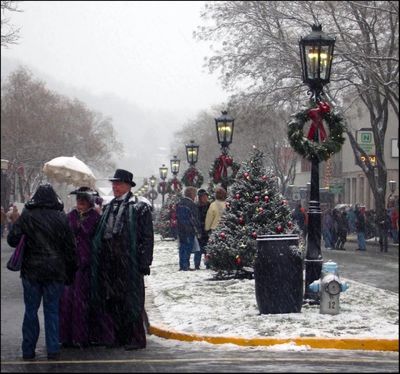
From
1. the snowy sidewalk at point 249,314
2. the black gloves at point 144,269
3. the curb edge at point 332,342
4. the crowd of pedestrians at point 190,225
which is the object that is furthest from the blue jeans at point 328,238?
the black gloves at point 144,269

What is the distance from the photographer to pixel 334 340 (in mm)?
9680

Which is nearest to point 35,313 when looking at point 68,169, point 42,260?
point 42,260

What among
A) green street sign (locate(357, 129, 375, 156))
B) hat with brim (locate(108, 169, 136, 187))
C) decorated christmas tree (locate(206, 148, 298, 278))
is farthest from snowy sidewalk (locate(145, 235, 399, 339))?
green street sign (locate(357, 129, 375, 156))

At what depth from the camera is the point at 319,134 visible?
13180mm

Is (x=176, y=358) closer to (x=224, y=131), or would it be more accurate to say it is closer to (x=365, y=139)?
(x=224, y=131)

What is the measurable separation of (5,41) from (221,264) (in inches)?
487

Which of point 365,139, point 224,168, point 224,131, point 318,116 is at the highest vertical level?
point 365,139

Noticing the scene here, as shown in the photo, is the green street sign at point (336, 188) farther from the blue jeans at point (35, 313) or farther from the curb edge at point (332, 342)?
the blue jeans at point (35, 313)

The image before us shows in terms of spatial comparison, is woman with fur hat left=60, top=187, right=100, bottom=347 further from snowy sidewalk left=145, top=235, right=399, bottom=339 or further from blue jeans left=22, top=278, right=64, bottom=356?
snowy sidewalk left=145, top=235, right=399, bottom=339

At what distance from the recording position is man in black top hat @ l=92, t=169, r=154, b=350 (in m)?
9.15

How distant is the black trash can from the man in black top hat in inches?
98.5

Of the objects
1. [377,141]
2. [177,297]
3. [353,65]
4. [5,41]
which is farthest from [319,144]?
[377,141]

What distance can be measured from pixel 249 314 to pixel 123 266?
2.94 m

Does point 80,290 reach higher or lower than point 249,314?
higher
